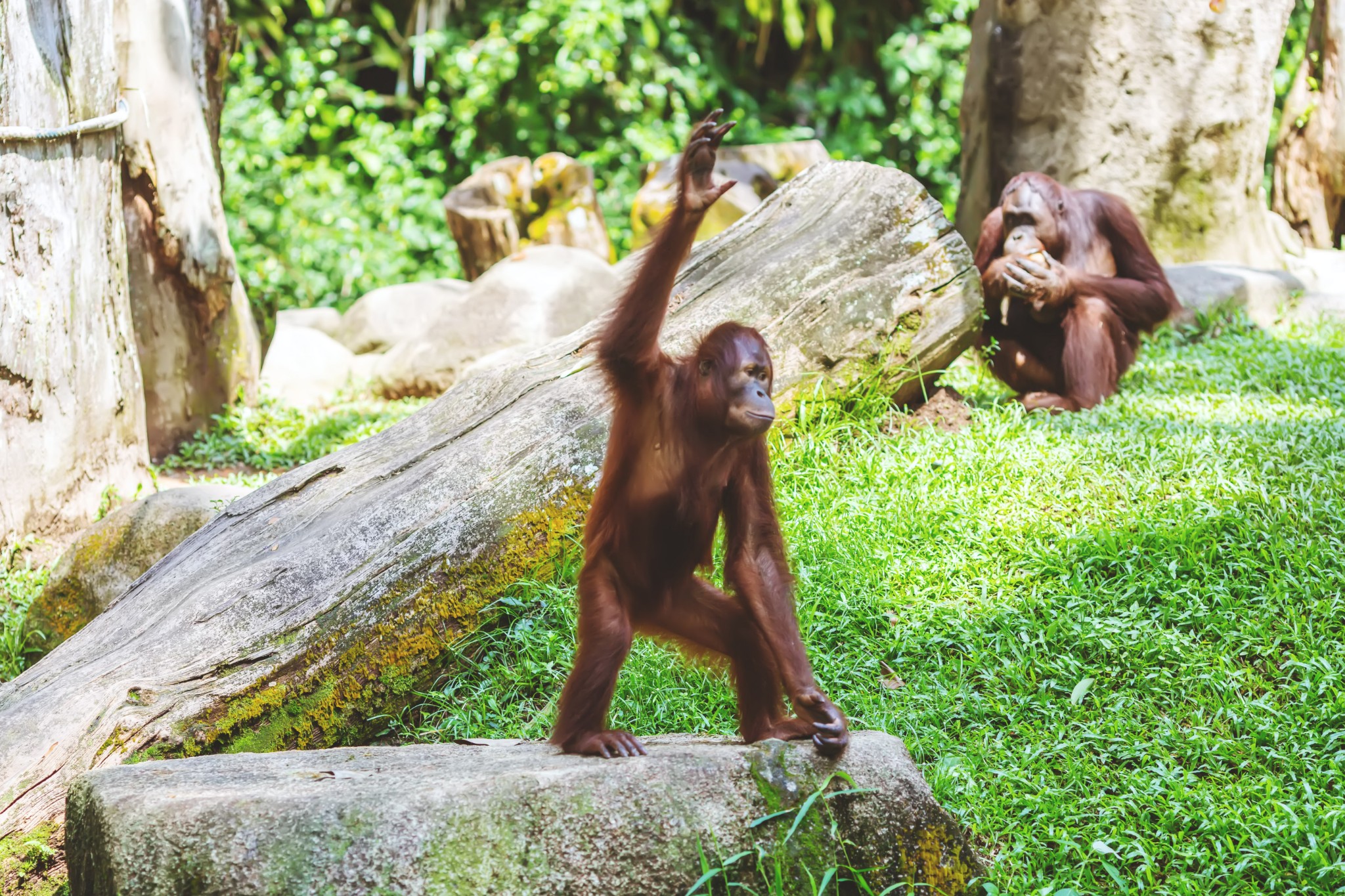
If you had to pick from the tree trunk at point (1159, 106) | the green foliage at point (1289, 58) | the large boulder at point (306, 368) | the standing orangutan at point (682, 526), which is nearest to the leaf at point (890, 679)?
the standing orangutan at point (682, 526)

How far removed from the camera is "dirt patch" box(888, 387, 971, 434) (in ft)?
16.9

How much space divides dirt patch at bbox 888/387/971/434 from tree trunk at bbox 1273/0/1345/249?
6385 millimetres

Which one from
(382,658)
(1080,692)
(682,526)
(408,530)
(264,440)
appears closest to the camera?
(682,526)

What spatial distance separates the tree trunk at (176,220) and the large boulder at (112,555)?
1.91 metres

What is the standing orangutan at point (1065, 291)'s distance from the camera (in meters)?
5.62

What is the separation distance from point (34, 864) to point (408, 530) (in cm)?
138

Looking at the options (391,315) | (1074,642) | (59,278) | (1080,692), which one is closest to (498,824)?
(1080,692)

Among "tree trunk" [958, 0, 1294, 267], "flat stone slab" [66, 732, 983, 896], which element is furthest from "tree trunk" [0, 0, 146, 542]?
"tree trunk" [958, 0, 1294, 267]

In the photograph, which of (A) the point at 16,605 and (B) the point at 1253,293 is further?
(B) the point at 1253,293

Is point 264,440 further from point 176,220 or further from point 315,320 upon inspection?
Answer: point 315,320

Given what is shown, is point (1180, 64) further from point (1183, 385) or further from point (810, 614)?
point (810, 614)

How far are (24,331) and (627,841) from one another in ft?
12.3

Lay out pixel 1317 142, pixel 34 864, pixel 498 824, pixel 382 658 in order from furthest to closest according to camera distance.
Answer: pixel 1317 142, pixel 382 658, pixel 34 864, pixel 498 824

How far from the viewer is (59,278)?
490 centimetres
